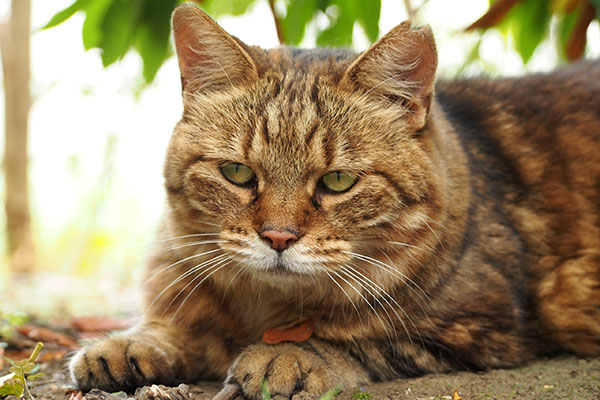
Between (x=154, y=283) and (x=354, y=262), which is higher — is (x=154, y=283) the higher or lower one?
the lower one

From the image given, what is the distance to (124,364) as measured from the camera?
197 cm

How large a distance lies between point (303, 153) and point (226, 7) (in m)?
1.66

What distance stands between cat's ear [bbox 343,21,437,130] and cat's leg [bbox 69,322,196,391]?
46.3 inches

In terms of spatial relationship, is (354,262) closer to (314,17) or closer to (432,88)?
(432,88)

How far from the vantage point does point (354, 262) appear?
2.04 m

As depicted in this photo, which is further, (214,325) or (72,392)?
(214,325)

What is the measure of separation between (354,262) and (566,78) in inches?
64.3

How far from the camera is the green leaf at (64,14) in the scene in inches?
85.6

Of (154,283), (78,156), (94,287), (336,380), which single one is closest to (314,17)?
(154,283)

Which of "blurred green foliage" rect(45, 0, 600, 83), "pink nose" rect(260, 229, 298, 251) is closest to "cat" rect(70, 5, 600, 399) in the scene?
"pink nose" rect(260, 229, 298, 251)

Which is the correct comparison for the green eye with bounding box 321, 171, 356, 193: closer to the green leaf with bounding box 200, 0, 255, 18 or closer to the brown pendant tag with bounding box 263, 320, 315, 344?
the brown pendant tag with bounding box 263, 320, 315, 344

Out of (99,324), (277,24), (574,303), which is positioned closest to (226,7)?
(277,24)

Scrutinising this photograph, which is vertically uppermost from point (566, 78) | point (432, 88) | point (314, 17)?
point (314, 17)

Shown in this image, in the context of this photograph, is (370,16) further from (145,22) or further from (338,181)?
(145,22)
